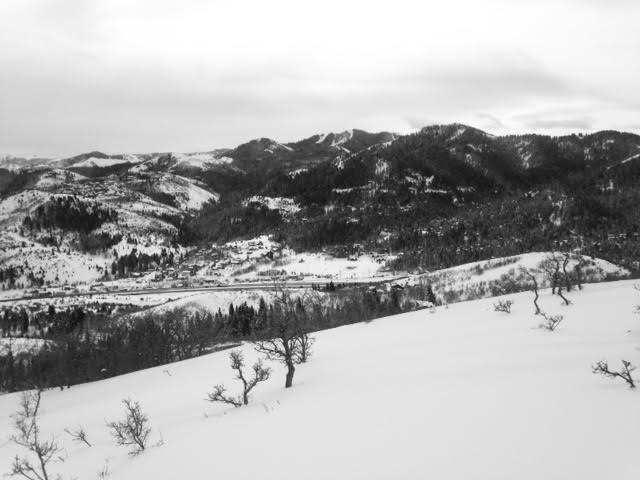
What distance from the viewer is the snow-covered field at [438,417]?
1239 centimetres

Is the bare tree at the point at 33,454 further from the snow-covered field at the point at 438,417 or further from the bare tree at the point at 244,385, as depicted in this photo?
the bare tree at the point at 244,385

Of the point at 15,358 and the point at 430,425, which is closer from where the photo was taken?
the point at 430,425

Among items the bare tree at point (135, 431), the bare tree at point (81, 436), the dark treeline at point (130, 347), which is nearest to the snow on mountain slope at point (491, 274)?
the dark treeline at point (130, 347)

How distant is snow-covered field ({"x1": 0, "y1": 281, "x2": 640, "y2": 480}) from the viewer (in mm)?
12391

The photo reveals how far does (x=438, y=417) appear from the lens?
631 inches

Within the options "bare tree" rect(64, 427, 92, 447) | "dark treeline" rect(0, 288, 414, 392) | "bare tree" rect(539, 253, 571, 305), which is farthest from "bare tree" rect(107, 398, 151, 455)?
"dark treeline" rect(0, 288, 414, 392)

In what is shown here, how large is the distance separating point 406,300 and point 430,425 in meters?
147

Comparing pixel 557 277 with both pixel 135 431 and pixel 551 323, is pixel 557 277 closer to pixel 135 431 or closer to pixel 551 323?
pixel 551 323

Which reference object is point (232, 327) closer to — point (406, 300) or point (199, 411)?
point (406, 300)

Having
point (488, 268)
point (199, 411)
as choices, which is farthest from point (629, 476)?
point (488, 268)

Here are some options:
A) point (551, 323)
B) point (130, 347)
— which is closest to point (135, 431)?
point (551, 323)

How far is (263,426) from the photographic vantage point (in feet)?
66.6

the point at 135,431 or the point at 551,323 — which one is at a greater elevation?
the point at 551,323

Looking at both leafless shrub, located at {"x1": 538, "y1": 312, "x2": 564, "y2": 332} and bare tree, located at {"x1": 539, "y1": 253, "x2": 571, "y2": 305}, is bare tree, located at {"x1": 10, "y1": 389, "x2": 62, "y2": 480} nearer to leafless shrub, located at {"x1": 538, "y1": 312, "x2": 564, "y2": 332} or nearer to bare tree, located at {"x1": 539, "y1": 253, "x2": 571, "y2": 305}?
leafless shrub, located at {"x1": 538, "y1": 312, "x2": 564, "y2": 332}
